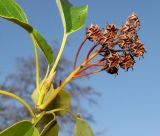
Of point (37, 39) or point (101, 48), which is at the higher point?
point (37, 39)

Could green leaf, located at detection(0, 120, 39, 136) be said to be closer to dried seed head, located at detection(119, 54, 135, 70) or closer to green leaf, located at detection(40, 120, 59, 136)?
green leaf, located at detection(40, 120, 59, 136)

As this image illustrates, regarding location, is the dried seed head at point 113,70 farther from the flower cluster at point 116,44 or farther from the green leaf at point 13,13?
the green leaf at point 13,13

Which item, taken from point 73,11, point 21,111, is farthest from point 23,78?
point 73,11

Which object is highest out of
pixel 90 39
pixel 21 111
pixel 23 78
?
pixel 23 78

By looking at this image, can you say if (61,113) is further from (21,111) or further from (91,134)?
(21,111)

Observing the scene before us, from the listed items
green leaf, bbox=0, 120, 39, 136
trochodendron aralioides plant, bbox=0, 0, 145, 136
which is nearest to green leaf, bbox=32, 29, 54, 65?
trochodendron aralioides plant, bbox=0, 0, 145, 136

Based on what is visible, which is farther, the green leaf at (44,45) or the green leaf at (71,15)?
the green leaf at (71,15)

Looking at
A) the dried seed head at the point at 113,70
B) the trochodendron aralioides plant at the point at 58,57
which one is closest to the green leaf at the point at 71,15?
the trochodendron aralioides plant at the point at 58,57
